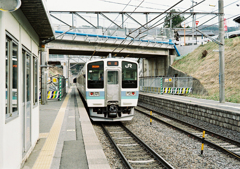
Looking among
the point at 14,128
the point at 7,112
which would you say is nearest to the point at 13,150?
the point at 14,128

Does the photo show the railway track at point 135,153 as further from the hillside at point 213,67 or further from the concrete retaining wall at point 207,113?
the hillside at point 213,67

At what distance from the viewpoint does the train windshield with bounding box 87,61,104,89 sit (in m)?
10.4

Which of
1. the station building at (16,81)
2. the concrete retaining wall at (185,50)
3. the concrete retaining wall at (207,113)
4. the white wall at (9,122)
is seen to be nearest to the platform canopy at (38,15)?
the station building at (16,81)

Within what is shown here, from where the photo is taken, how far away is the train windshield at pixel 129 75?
10.5m

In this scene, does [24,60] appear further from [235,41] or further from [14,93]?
[235,41]

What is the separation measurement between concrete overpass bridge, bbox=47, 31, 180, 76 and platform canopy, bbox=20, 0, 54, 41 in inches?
447

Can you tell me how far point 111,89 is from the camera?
10.4 metres

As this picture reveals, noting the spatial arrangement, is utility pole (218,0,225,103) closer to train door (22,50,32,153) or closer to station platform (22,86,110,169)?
station platform (22,86,110,169)

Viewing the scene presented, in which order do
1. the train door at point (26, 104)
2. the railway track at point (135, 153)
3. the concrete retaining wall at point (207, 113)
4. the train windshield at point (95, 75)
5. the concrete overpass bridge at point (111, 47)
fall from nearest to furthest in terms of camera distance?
the train door at point (26, 104) < the railway track at point (135, 153) < the concrete retaining wall at point (207, 113) < the train windshield at point (95, 75) < the concrete overpass bridge at point (111, 47)

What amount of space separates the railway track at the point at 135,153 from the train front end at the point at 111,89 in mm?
1663

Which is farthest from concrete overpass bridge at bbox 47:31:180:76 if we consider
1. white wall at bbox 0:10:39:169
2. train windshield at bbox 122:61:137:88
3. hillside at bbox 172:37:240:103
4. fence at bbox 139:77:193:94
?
white wall at bbox 0:10:39:169

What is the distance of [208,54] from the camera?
1094 inches

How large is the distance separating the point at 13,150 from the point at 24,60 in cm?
194

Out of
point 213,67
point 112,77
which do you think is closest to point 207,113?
point 112,77
